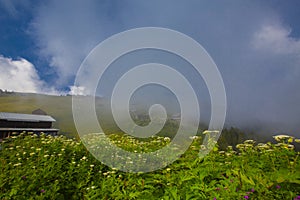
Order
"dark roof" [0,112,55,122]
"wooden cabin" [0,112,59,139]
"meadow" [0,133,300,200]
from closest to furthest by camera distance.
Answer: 1. "meadow" [0,133,300,200]
2. "wooden cabin" [0,112,59,139]
3. "dark roof" [0,112,55,122]

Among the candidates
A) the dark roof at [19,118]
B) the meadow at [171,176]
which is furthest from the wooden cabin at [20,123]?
the meadow at [171,176]

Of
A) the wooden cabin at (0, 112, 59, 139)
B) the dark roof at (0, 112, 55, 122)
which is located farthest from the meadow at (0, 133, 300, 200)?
the dark roof at (0, 112, 55, 122)

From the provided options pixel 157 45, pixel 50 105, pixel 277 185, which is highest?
pixel 50 105

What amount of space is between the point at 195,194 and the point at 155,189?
0.67 m

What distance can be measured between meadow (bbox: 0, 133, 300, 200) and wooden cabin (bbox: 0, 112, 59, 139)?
410 inches

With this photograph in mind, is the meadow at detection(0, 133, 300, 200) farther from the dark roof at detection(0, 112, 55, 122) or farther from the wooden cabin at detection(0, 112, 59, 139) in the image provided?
the dark roof at detection(0, 112, 55, 122)

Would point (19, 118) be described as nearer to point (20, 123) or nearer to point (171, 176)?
point (20, 123)

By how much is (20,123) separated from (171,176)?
49.8 ft

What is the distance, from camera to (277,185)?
4.62 ft

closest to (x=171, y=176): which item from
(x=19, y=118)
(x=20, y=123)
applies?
(x=19, y=118)

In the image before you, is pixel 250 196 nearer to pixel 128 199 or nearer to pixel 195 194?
pixel 195 194

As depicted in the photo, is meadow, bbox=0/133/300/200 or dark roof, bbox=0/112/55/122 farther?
dark roof, bbox=0/112/55/122

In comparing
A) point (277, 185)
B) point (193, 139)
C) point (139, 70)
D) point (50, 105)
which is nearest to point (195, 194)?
point (277, 185)

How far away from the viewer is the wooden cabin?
1306 cm
